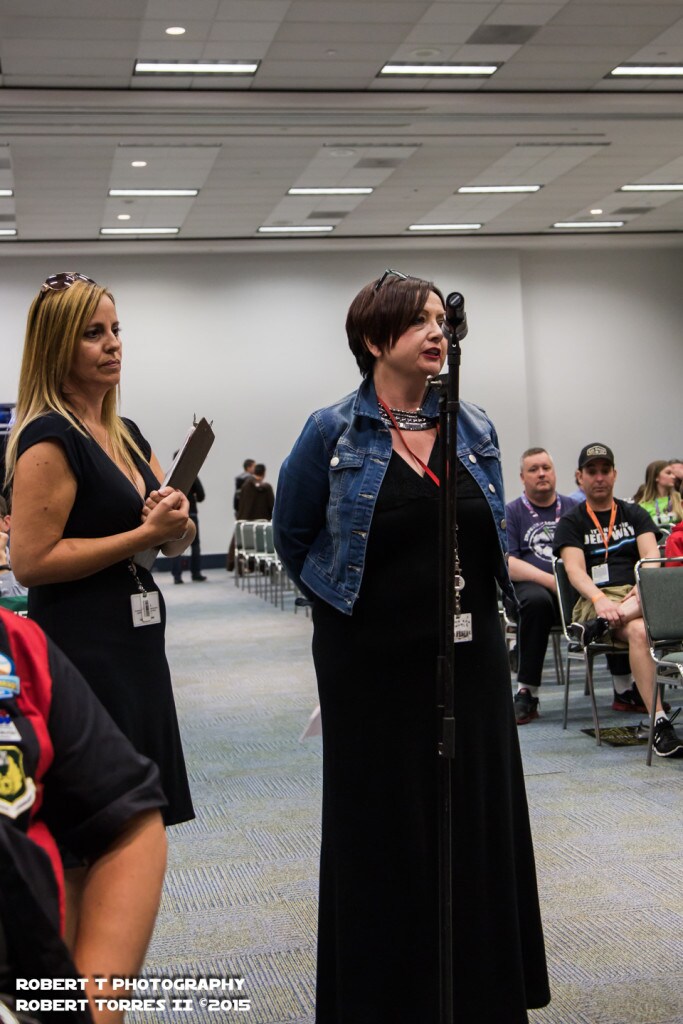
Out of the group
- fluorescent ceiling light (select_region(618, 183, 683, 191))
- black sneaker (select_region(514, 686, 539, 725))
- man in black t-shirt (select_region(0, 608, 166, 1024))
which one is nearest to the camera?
man in black t-shirt (select_region(0, 608, 166, 1024))

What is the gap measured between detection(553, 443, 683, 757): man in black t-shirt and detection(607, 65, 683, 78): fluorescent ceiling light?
6.88m

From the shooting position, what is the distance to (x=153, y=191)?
14375 mm

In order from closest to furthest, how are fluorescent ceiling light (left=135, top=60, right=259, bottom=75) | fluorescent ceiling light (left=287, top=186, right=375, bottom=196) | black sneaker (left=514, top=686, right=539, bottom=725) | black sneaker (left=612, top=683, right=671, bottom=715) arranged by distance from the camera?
black sneaker (left=514, top=686, right=539, bottom=725) → black sneaker (left=612, top=683, right=671, bottom=715) → fluorescent ceiling light (left=135, top=60, right=259, bottom=75) → fluorescent ceiling light (left=287, top=186, right=375, bottom=196)

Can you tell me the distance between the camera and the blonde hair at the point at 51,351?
2.11m

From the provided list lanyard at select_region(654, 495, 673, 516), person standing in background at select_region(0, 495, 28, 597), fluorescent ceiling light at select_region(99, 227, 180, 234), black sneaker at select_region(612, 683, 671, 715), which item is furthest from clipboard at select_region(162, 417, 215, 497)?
fluorescent ceiling light at select_region(99, 227, 180, 234)

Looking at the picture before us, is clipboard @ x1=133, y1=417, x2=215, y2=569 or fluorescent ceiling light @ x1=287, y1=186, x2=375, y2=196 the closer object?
Answer: clipboard @ x1=133, y1=417, x2=215, y2=569

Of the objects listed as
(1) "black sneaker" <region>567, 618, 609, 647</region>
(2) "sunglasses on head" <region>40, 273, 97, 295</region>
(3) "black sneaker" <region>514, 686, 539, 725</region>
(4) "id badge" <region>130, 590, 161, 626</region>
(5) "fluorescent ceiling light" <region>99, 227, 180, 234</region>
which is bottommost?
(3) "black sneaker" <region>514, 686, 539, 725</region>

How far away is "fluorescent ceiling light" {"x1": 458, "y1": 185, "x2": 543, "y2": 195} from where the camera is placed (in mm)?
15195

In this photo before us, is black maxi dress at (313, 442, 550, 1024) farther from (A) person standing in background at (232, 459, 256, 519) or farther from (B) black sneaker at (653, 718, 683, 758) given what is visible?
(A) person standing in background at (232, 459, 256, 519)

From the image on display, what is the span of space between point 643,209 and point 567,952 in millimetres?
15753

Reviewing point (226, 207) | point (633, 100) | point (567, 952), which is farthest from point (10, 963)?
point (226, 207)

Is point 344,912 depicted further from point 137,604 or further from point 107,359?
point 107,359

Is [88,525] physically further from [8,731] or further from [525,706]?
[525,706]

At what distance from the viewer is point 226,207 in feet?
50.7
